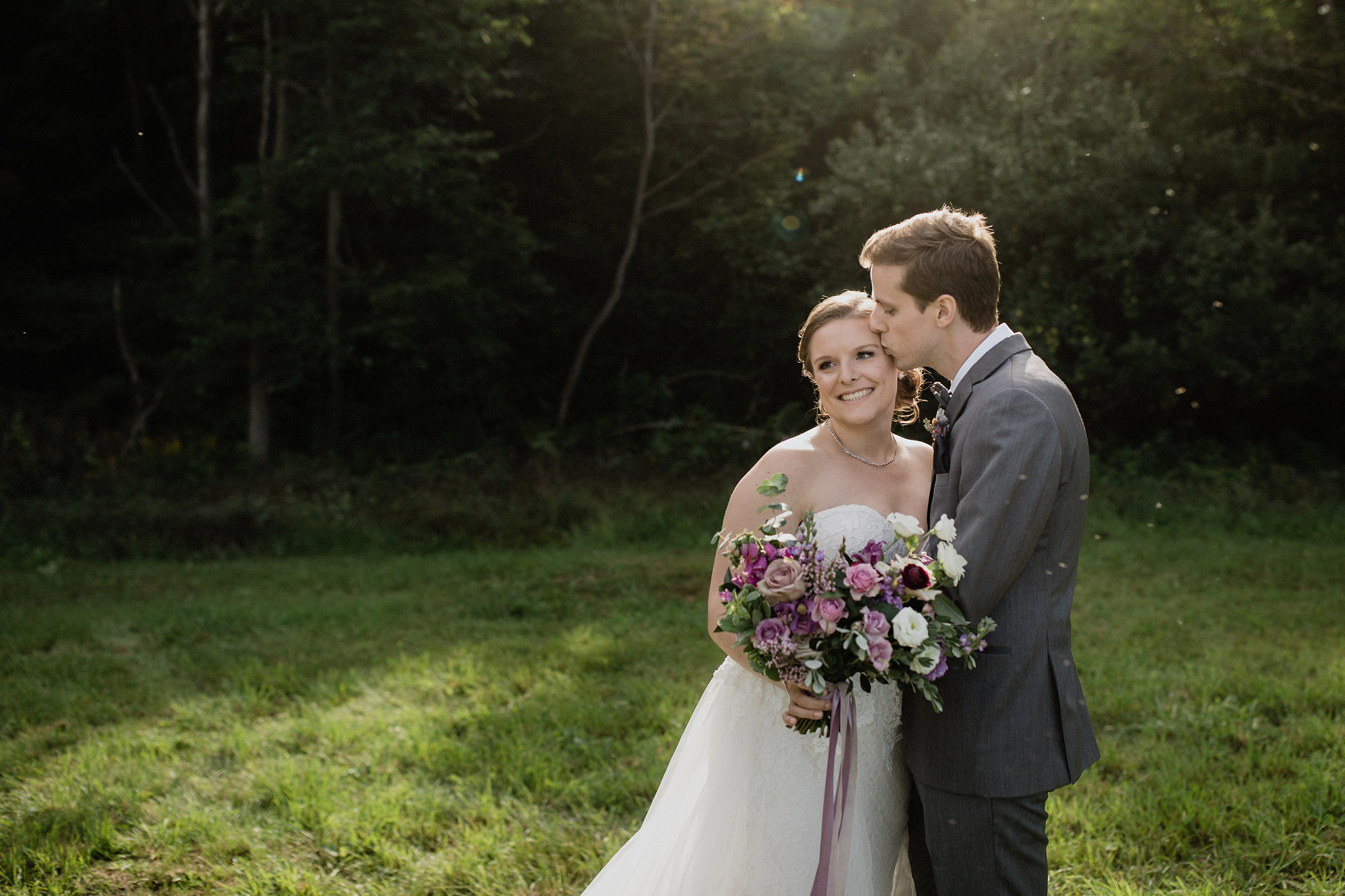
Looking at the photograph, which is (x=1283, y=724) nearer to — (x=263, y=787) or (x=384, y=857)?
(x=384, y=857)

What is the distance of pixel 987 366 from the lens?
2389mm

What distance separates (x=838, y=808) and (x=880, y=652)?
704 mm

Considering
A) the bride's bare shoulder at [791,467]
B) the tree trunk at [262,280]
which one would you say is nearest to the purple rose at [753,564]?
the bride's bare shoulder at [791,467]

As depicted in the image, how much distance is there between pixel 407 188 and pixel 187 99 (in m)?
6.29

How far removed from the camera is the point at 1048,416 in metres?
2.19

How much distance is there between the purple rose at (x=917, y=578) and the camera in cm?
211

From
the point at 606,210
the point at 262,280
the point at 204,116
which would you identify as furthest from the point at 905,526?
the point at 606,210

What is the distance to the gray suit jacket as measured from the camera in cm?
214

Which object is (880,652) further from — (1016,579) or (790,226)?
(790,226)

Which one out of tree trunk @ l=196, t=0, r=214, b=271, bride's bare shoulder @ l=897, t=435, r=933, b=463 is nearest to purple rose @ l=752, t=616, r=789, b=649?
bride's bare shoulder @ l=897, t=435, r=933, b=463

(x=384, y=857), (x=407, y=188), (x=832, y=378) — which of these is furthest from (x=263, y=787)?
(x=407, y=188)

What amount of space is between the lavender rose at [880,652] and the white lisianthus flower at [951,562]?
0.22 metres

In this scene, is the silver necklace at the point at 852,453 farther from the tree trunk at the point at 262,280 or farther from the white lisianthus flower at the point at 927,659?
the tree trunk at the point at 262,280

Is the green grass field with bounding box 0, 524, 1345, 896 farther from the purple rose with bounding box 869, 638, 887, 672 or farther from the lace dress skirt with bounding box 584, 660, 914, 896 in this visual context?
the purple rose with bounding box 869, 638, 887, 672
